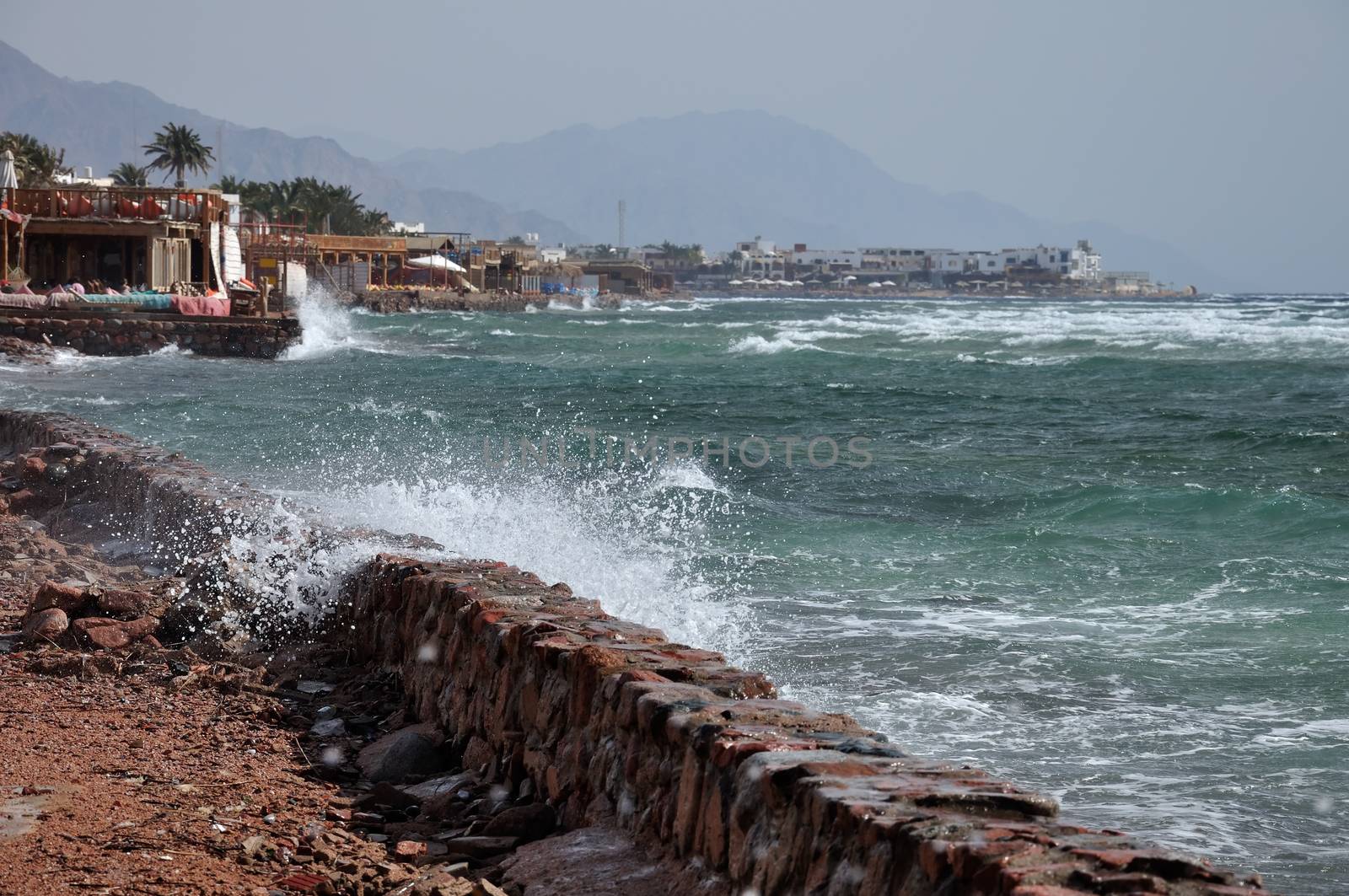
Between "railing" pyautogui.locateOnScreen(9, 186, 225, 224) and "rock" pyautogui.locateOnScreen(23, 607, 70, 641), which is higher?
"railing" pyautogui.locateOnScreen(9, 186, 225, 224)

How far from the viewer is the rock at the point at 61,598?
8.11 meters

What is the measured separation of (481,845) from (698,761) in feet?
3.36

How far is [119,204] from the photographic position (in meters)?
44.2

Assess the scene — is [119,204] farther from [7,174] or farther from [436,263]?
[436,263]

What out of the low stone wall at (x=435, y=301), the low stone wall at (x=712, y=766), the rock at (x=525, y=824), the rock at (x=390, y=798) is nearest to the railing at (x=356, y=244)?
the low stone wall at (x=435, y=301)

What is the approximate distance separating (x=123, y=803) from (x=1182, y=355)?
160ft

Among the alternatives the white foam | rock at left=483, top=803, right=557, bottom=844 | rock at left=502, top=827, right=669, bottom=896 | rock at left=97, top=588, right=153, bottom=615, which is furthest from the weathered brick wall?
the white foam

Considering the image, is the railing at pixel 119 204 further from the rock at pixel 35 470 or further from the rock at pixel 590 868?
the rock at pixel 590 868

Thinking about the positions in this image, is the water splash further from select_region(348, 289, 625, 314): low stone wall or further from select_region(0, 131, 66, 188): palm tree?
select_region(348, 289, 625, 314): low stone wall

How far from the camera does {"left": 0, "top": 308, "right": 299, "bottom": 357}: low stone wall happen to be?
35688 millimetres

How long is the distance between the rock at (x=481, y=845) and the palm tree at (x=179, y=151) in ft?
319

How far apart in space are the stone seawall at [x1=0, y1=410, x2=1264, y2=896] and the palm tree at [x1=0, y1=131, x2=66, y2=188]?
6119cm

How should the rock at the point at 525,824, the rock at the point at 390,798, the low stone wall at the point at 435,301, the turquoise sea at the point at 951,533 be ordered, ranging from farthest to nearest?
the low stone wall at the point at 435,301
the turquoise sea at the point at 951,533
the rock at the point at 390,798
the rock at the point at 525,824

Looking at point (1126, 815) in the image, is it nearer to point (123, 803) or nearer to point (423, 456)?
point (123, 803)
